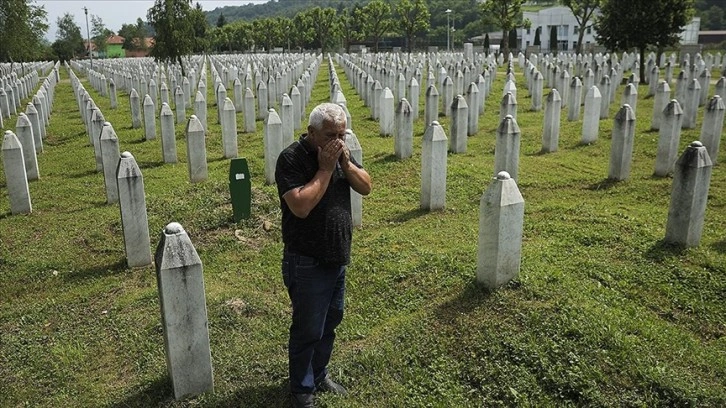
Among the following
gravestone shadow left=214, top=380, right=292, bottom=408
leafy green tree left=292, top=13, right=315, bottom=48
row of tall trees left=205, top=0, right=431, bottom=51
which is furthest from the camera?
leafy green tree left=292, top=13, right=315, bottom=48

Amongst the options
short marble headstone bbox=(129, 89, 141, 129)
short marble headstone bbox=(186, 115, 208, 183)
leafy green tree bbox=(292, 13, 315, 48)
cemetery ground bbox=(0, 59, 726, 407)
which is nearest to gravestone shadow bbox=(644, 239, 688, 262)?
cemetery ground bbox=(0, 59, 726, 407)

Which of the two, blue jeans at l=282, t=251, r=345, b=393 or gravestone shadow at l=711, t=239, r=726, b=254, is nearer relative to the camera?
blue jeans at l=282, t=251, r=345, b=393

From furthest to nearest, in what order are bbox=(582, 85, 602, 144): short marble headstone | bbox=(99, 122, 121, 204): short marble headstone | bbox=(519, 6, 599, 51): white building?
bbox=(519, 6, 599, 51): white building, bbox=(582, 85, 602, 144): short marble headstone, bbox=(99, 122, 121, 204): short marble headstone

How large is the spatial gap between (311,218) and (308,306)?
0.54 metres

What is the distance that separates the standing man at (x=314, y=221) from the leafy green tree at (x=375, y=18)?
218 ft

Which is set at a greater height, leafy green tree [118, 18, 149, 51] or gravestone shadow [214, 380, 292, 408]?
leafy green tree [118, 18, 149, 51]

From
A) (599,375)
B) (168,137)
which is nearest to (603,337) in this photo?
(599,375)

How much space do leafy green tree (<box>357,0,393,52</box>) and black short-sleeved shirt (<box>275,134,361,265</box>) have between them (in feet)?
218

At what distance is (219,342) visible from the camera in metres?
4.75

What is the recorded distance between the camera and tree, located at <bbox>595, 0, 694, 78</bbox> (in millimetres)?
20766

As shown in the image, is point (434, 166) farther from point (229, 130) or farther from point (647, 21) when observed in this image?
point (647, 21)

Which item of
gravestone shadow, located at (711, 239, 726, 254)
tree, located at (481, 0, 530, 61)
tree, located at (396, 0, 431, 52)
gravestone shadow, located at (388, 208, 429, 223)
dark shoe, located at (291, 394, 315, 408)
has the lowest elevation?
dark shoe, located at (291, 394, 315, 408)

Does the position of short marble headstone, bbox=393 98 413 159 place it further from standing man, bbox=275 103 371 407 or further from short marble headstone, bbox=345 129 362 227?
standing man, bbox=275 103 371 407

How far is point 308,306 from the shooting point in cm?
356
